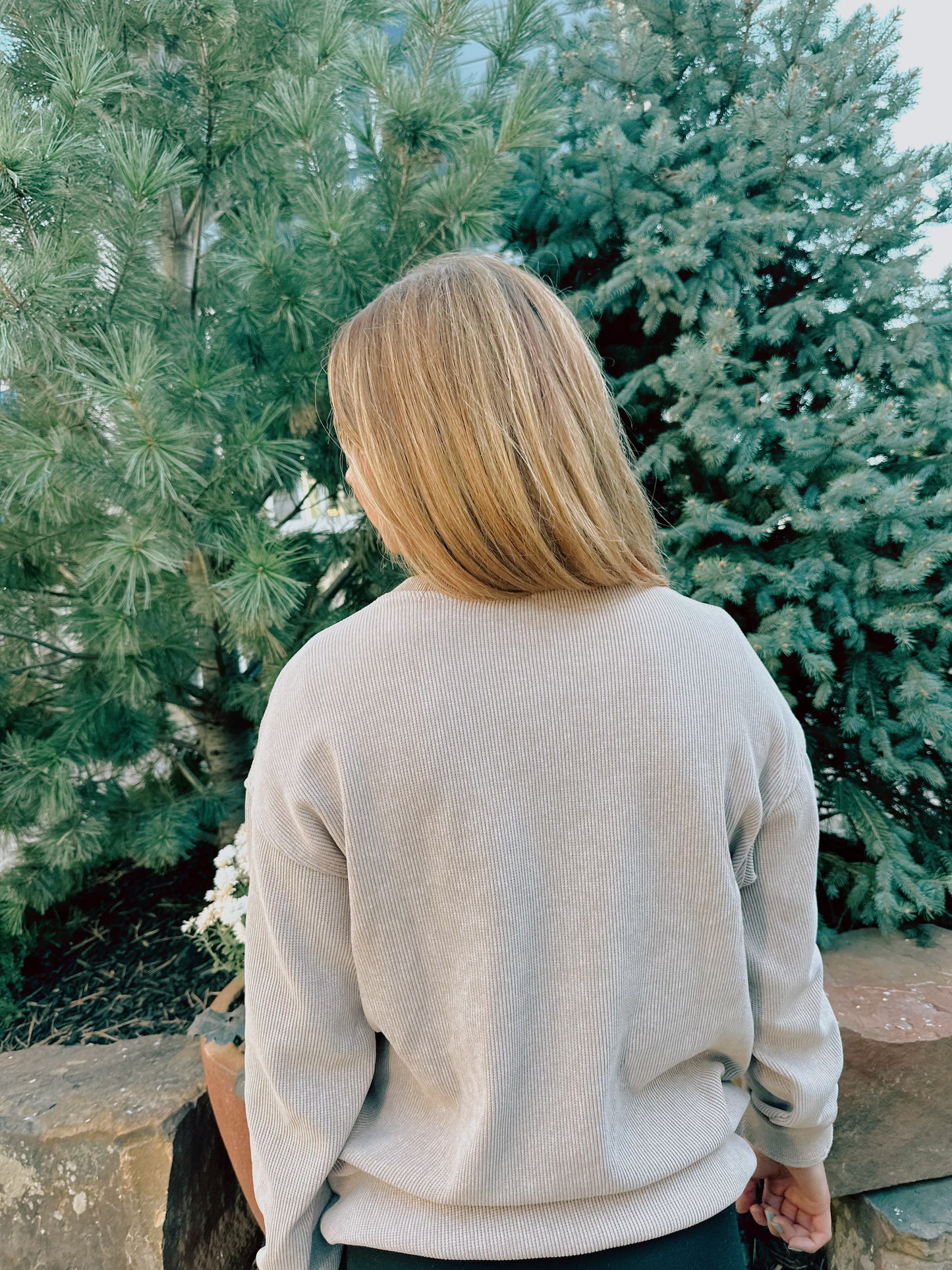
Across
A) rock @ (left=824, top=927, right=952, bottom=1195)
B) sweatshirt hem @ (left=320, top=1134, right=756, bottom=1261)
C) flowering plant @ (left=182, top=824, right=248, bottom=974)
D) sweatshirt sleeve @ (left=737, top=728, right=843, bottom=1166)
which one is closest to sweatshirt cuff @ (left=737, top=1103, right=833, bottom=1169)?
sweatshirt sleeve @ (left=737, top=728, right=843, bottom=1166)

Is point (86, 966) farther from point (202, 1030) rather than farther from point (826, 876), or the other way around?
point (826, 876)

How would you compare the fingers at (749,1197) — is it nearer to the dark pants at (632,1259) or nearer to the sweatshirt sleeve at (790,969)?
the sweatshirt sleeve at (790,969)

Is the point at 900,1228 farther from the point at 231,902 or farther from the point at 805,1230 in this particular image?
the point at 231,902

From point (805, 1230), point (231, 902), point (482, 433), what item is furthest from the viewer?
point (231, 902)

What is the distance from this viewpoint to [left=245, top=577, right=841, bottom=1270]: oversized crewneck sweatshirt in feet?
2.51

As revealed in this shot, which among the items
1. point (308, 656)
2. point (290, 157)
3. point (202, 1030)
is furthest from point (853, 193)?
point (202, 1030)

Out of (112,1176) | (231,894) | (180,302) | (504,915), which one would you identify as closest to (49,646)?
(231,894)

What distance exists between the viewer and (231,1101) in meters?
1.63

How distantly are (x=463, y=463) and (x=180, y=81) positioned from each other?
1785 mm

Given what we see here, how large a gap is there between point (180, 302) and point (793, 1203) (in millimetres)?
2376

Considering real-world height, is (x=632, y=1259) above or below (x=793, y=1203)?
above

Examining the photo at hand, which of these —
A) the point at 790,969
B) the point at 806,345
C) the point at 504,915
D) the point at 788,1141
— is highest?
the point at 806,345

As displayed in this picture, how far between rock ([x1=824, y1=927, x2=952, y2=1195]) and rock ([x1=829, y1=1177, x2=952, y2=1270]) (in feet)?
0.11

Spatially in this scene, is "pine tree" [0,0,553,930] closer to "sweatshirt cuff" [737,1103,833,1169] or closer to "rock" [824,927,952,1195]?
"sweatshirt cuff" [737,1103,833,1169]
